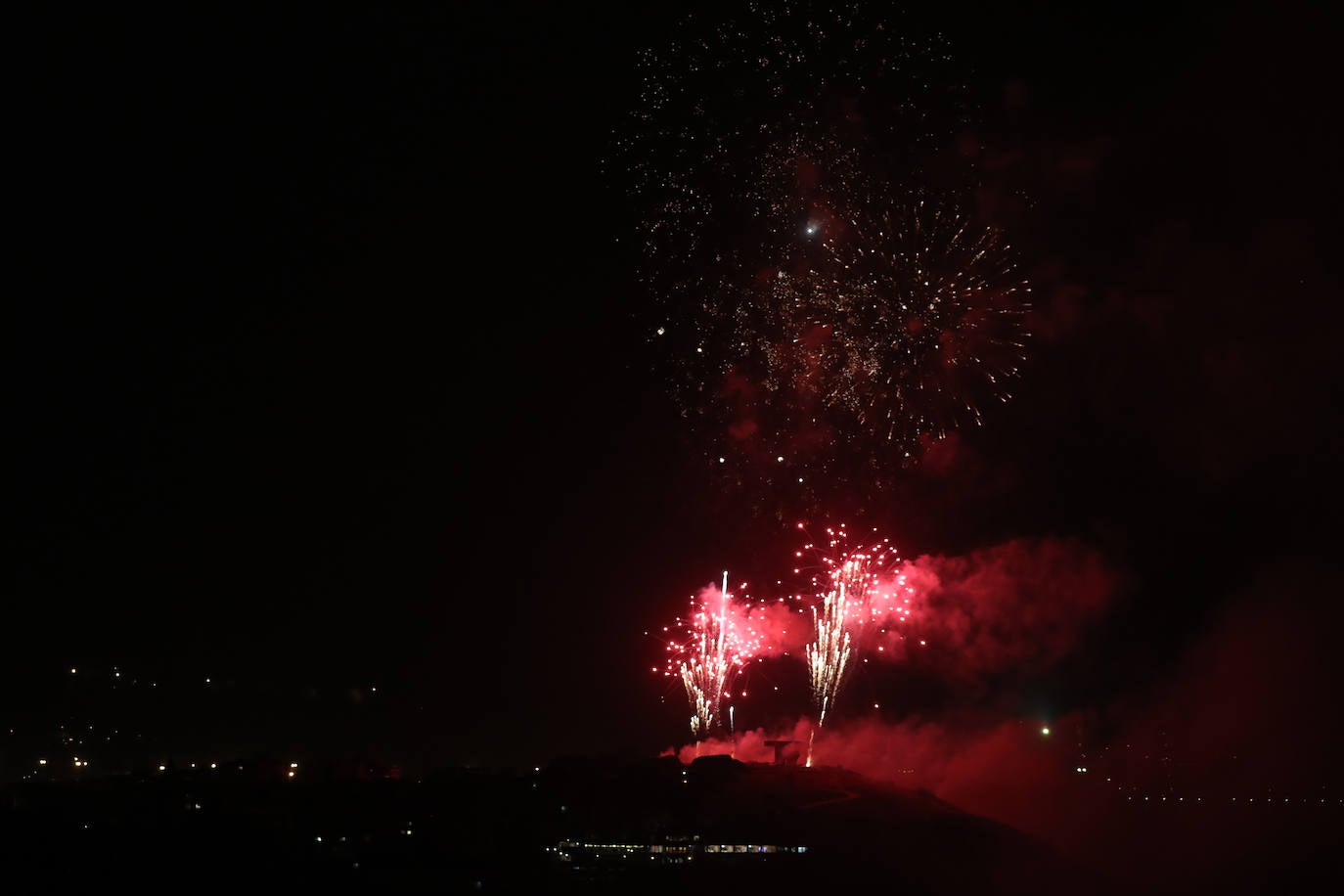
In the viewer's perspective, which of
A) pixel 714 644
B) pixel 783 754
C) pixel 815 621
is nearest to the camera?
pixel 815 621

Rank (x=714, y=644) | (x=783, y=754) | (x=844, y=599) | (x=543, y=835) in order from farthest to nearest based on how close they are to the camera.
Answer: (x=783, y=754) < (x=714, y=644) < (x=844, y=599) < (x=543, y=835)

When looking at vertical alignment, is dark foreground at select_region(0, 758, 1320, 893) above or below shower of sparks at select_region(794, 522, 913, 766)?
below

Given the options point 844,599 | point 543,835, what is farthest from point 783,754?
point 543,835

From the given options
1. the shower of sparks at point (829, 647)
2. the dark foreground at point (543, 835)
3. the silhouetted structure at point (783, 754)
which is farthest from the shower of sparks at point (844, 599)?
the dark foreground at point (543, 835)

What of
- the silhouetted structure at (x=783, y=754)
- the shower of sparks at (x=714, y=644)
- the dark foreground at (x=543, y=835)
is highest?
the shower of sparks at (x=714, y=644)

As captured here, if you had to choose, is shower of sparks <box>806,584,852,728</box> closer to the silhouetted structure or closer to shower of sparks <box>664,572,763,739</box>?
shower of sparks <box>664,572,763,739</box>

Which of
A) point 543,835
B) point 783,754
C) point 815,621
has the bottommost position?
point 543,835

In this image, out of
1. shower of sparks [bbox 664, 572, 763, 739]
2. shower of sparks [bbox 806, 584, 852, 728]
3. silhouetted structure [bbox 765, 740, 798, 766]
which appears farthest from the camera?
silhouetted structure [bbox 765, 740, 798, 766]

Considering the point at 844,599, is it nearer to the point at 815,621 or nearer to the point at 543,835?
the point at 815,621

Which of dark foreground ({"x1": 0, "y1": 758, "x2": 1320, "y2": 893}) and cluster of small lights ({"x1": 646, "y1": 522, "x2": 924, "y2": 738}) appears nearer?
dark foreground ({"x1": 0, "y1": 758, "x2": 1320, "y2": 893})

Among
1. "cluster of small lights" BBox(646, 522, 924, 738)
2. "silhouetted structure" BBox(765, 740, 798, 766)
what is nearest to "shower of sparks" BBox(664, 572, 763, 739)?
"cluster of small lights" BBox(646, 522, 924, 738)

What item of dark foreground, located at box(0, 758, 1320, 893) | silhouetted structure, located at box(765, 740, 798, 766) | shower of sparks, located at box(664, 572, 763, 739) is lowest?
dark foreground, located at box(0, 758, 1320, 893)

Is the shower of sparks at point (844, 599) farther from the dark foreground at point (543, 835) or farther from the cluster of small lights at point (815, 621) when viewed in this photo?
the dark foreground at point (543, 835)

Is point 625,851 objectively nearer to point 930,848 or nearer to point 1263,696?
point 930,848
